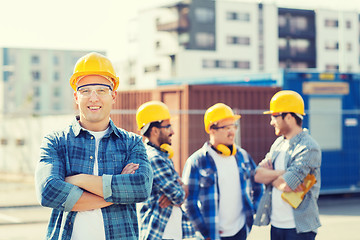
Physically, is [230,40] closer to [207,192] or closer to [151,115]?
[151,115]

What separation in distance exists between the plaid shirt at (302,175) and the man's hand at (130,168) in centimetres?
213

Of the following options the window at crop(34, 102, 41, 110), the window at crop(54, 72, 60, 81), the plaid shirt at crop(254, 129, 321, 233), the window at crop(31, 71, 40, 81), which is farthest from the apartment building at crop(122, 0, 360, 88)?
the plaid shirt at crop(254, 129, 321, 233)

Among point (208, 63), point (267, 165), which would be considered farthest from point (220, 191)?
point (208, 63)

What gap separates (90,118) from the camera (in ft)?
10.7

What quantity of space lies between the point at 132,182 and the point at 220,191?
2.23 m

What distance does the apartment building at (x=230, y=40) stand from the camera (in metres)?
69.4

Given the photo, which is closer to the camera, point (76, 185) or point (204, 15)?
point (76, 185)

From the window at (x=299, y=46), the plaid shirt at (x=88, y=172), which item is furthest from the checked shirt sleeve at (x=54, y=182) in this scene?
the window at (x=299, y=46)

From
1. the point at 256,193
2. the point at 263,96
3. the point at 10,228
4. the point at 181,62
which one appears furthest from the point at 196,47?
the point at 256,193

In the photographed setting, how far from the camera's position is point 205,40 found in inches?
2751

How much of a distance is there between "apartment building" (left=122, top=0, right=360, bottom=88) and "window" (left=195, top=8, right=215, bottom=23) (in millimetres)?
116

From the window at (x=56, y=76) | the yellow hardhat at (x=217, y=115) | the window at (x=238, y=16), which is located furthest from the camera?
the window at (x=56, y=76)

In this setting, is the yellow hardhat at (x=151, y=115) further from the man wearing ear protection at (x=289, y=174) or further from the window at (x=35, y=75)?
the window at (x=35, y=75)

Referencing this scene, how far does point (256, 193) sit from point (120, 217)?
105 inches
